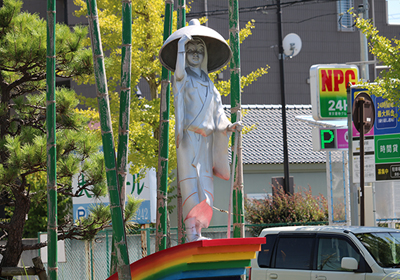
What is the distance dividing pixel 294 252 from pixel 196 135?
12.9 feet

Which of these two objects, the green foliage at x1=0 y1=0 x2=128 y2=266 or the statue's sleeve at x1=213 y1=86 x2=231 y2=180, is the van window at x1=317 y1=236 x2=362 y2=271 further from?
the statue's sleeve at x1=213 y1=86 x2=231 y2=180

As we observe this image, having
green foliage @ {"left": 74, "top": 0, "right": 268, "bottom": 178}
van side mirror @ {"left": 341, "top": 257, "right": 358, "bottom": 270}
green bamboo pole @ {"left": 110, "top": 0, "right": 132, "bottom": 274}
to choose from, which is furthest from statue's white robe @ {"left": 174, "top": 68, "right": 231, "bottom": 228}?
green foliage @ {"left": 74, "top": 0, "right": 268, "bottom": 178}

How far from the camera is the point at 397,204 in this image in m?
17.1

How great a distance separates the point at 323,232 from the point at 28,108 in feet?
15.0

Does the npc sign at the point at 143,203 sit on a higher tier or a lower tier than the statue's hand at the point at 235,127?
lower

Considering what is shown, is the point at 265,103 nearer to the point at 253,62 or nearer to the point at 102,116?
the point at 253,62

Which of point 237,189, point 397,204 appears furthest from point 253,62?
point 237,189

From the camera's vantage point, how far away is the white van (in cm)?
749

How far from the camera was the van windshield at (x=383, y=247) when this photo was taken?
7.53 meters

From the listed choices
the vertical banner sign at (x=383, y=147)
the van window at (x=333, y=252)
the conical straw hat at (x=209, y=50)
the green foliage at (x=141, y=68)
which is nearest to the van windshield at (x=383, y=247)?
the van window at (x=333, y=252)

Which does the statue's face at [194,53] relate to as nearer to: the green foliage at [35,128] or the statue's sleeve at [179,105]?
the statue's sleeve at [179,105]

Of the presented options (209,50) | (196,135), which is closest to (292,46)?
(209,50)

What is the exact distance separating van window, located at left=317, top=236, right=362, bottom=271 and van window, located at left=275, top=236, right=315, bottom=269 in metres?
0.16

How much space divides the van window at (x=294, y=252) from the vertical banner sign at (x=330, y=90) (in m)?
6.67
